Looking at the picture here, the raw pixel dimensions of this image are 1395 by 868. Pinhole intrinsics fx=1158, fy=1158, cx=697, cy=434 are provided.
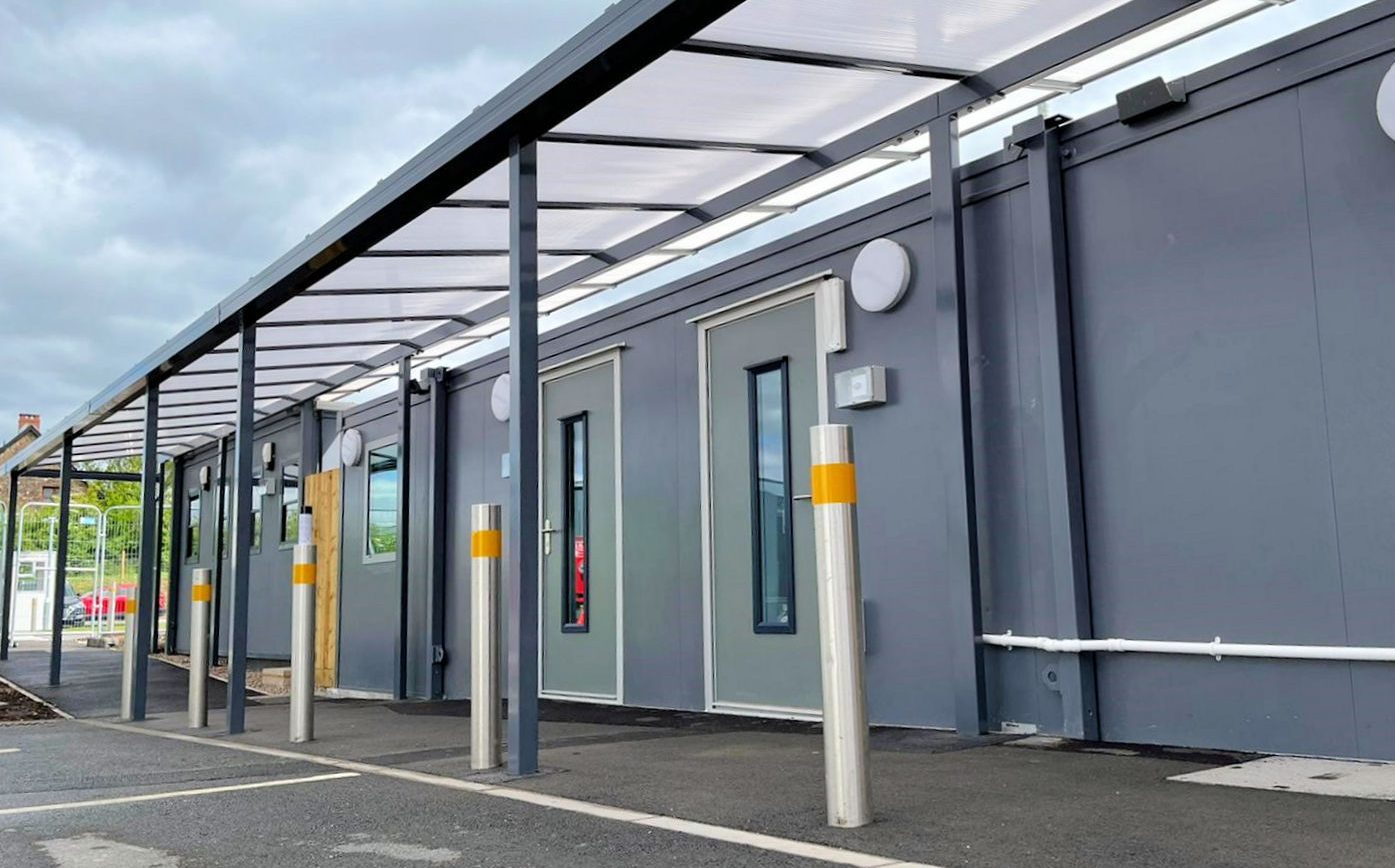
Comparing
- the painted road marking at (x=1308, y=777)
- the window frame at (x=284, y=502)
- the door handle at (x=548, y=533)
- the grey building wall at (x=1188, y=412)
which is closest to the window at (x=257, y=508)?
the window frame at (x=284, y=502)

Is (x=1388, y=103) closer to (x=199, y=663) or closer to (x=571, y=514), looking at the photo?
(x=571, y=514)

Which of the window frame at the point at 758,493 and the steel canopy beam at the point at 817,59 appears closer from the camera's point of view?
the steel canopy beam at the point at 817,59

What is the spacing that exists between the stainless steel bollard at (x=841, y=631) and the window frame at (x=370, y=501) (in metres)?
8.46

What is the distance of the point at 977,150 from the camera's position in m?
6.24

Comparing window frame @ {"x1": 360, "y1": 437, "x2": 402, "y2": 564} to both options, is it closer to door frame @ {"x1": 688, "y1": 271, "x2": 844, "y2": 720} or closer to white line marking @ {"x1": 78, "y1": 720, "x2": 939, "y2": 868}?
door frame @ {"x1": 688, "y1": 271, "x2": 844, "y2": 720}

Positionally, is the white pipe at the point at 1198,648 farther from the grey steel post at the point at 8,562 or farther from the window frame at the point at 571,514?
the grey steel post at the point at 8,562

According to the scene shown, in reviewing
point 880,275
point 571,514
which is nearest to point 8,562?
point 571,514

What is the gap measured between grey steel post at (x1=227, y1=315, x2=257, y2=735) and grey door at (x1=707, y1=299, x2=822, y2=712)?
10.3 ft

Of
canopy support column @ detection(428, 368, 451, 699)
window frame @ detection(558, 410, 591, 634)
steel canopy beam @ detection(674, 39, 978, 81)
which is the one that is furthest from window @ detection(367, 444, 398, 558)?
steel canopy beam @ detection(674, 39, 978, 81)

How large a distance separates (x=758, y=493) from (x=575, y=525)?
2461mm

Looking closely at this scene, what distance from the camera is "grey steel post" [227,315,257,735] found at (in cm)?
769

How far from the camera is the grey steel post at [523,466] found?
16.5 feet

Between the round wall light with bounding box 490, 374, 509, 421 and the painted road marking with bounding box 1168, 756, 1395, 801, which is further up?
the round wall light with bounding box 490, 374, 509, 421

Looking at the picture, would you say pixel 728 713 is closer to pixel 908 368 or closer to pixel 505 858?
pixel 908 368
